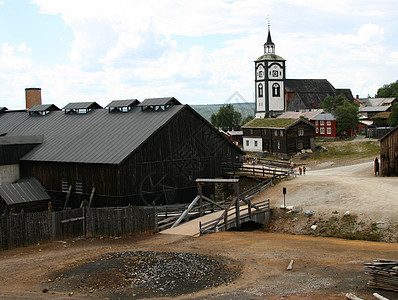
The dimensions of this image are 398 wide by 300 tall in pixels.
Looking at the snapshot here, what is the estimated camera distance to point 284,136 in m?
71.5

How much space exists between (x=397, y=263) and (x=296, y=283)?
3.95m

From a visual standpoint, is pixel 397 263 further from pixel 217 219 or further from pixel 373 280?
pixel 217 219

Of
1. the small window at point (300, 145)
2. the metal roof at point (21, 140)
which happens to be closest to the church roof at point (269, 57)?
the small window at point (300, 145)

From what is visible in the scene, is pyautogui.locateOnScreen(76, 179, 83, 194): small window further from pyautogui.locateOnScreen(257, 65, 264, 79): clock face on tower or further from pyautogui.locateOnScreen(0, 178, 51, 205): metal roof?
pyautogui.locateOnScreen(257, 65, 264, 79): clock face on tower

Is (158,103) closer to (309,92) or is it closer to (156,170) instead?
(156,170)

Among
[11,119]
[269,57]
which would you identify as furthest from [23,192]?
[269,57]

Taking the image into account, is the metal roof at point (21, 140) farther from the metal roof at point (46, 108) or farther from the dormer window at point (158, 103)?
the dormer window at point (158, 103)

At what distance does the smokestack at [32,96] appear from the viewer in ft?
192

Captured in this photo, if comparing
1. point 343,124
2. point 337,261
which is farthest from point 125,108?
point 343,124

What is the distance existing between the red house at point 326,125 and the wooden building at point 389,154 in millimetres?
36266

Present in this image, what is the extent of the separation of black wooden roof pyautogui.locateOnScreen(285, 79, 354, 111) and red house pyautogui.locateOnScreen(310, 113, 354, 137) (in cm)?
3085

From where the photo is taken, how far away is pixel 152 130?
37.4 meters

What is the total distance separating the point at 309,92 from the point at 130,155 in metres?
→ 89.8

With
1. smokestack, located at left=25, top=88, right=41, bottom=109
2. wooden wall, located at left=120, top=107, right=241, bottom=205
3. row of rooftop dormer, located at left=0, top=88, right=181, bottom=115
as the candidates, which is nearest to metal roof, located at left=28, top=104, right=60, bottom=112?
row of rooftop dormer, located at left=0, top=88, right=181, bottom=115
